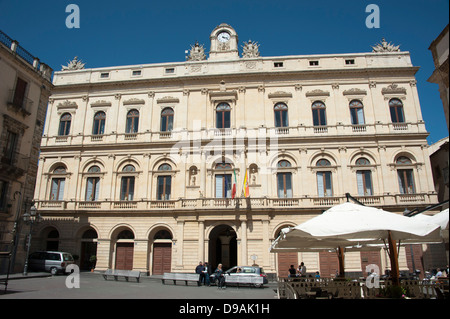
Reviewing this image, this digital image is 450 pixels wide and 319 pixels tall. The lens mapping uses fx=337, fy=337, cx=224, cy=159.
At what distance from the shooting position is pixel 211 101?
99.1 ft

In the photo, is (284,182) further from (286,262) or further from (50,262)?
(50,262)

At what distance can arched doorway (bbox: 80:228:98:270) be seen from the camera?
28.3m

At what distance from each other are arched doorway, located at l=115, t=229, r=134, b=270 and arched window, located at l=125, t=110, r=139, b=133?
8.94 meters

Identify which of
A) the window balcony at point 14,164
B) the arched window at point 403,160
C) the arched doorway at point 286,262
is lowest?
the arched doorway at point 286,262

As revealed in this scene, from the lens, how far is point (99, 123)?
31078 millimetres

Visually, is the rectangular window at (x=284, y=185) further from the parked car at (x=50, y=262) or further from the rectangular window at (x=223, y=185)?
the parked car at (x=50, y=262)

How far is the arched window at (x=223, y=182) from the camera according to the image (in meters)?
28.1

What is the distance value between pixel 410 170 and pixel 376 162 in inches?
108

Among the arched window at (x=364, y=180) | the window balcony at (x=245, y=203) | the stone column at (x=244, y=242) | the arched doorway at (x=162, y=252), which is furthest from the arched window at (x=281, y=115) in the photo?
the arched doorway at (x=162, y=252)

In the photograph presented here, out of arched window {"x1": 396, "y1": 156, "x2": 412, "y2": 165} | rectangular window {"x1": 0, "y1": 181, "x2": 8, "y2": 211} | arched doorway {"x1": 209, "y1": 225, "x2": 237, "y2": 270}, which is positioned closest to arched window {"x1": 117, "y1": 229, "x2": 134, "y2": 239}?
arched doorway {"x1": 209, "y1": 225, "x2": 237, "y2": 270}

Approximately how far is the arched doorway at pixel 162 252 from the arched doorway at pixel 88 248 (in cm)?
521

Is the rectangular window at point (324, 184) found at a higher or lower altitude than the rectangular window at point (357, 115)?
lower

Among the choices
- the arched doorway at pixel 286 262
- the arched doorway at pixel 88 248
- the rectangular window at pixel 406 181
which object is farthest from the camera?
the arched doorway at pixel 88 248
